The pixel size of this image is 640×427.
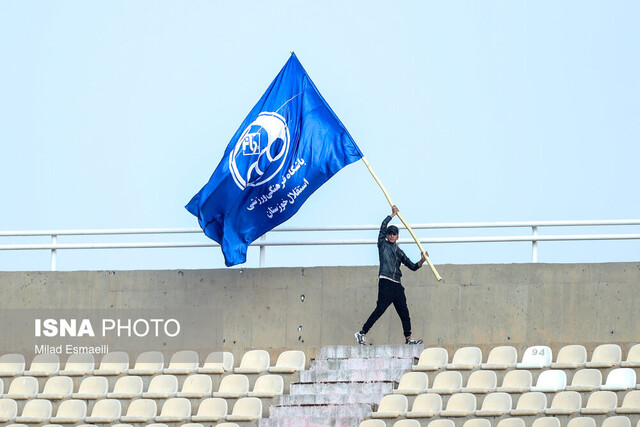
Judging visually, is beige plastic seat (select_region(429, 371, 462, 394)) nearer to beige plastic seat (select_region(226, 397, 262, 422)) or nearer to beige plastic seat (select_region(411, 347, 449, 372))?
beige plastic seat (select_region(411, 347, 449, 372))

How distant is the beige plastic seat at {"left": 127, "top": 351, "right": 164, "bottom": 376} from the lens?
70.3ft

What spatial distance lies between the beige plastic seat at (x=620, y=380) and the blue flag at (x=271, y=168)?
437 cm

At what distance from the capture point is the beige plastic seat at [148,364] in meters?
21.4

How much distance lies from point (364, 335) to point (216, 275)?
2273mm

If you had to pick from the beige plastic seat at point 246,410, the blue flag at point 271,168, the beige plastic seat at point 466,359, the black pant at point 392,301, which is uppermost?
the blue flag at point 271,168

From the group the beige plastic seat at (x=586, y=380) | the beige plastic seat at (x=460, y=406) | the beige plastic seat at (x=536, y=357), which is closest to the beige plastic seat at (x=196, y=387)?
the beige plastic seat at (x=460, y=406)

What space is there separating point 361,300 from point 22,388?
4.45m

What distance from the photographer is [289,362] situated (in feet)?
68.5

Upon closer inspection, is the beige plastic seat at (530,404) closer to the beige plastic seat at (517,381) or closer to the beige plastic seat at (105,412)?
the beige plastic seat at (517,381)

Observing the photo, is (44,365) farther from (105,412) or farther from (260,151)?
(260,151)

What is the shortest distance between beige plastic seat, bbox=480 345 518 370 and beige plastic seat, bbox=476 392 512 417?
73cm

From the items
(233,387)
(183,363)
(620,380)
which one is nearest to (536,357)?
(620,380)

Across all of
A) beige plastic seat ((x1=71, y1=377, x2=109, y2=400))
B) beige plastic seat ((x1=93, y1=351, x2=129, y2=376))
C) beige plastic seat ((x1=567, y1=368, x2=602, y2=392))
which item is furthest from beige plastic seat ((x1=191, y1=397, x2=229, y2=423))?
beige plastic seat ((x1=567, y1=368, x2=602, y2=392))

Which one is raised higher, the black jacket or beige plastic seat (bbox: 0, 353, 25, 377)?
the black jacket
